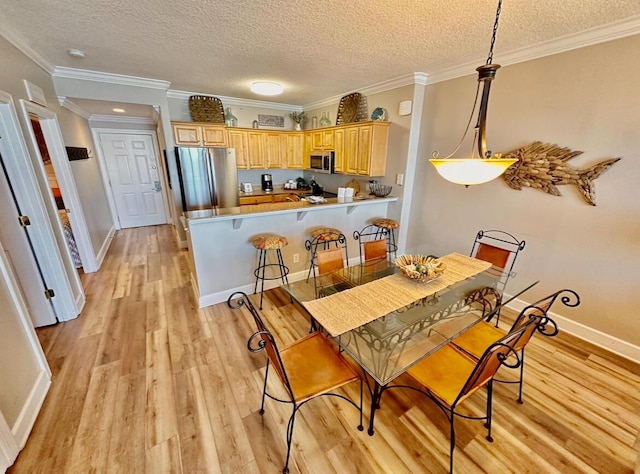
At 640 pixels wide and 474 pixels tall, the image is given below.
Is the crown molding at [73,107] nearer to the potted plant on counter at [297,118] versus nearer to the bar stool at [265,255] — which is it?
the bar stool at [265,255]

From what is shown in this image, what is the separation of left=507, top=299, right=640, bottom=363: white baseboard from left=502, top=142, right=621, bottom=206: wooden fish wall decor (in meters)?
1.15

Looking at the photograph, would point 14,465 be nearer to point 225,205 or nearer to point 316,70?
point 225,205

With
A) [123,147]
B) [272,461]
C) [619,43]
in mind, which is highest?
[619,43]

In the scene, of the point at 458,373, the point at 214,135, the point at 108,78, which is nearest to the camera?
the point at 458,373

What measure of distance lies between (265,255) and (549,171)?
118 inches

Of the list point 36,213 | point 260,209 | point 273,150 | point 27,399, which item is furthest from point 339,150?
point 27,399

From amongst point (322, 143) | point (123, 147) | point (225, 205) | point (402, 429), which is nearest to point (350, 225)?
point (322, 143)

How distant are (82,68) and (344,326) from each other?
13.5 ft

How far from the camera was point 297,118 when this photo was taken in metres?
5.44

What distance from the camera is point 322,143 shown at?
4785 mm

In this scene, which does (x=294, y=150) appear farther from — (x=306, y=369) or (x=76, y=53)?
(x=306, y=369)

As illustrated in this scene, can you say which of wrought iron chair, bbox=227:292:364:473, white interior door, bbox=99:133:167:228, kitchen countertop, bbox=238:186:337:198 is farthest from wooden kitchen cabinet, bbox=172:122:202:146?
wrought iron chair, bbox=227:292:364:473

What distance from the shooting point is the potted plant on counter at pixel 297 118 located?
544 centimetres

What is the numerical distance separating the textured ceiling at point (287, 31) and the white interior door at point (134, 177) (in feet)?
9.59
